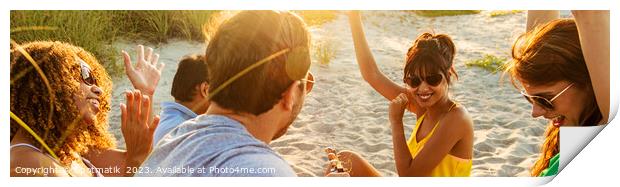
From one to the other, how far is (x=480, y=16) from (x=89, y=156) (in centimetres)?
168

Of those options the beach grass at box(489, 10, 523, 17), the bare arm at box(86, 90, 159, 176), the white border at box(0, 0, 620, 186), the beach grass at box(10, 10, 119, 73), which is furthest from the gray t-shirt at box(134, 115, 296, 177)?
the beach grass at box(489, 10, 523, 17)

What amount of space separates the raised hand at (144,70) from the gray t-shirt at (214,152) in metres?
0.51

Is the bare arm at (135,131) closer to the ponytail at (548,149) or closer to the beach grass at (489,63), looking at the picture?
the beach grass at (489,63)

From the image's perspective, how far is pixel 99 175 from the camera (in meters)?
3.41

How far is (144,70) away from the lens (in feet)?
11.1

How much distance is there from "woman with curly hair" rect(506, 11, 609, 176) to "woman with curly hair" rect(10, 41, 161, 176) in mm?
1517

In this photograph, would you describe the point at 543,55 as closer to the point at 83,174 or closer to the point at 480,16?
the point at 480,16

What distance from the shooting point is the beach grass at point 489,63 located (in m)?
3.40

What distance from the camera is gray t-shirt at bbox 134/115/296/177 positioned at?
257cm

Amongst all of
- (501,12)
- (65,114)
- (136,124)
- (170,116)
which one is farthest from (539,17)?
(65,114)

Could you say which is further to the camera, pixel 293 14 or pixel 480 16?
pixel 480 16

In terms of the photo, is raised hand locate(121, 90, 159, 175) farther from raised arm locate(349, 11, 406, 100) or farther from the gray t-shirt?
raised arm locate(349, 11, 406, 100)
